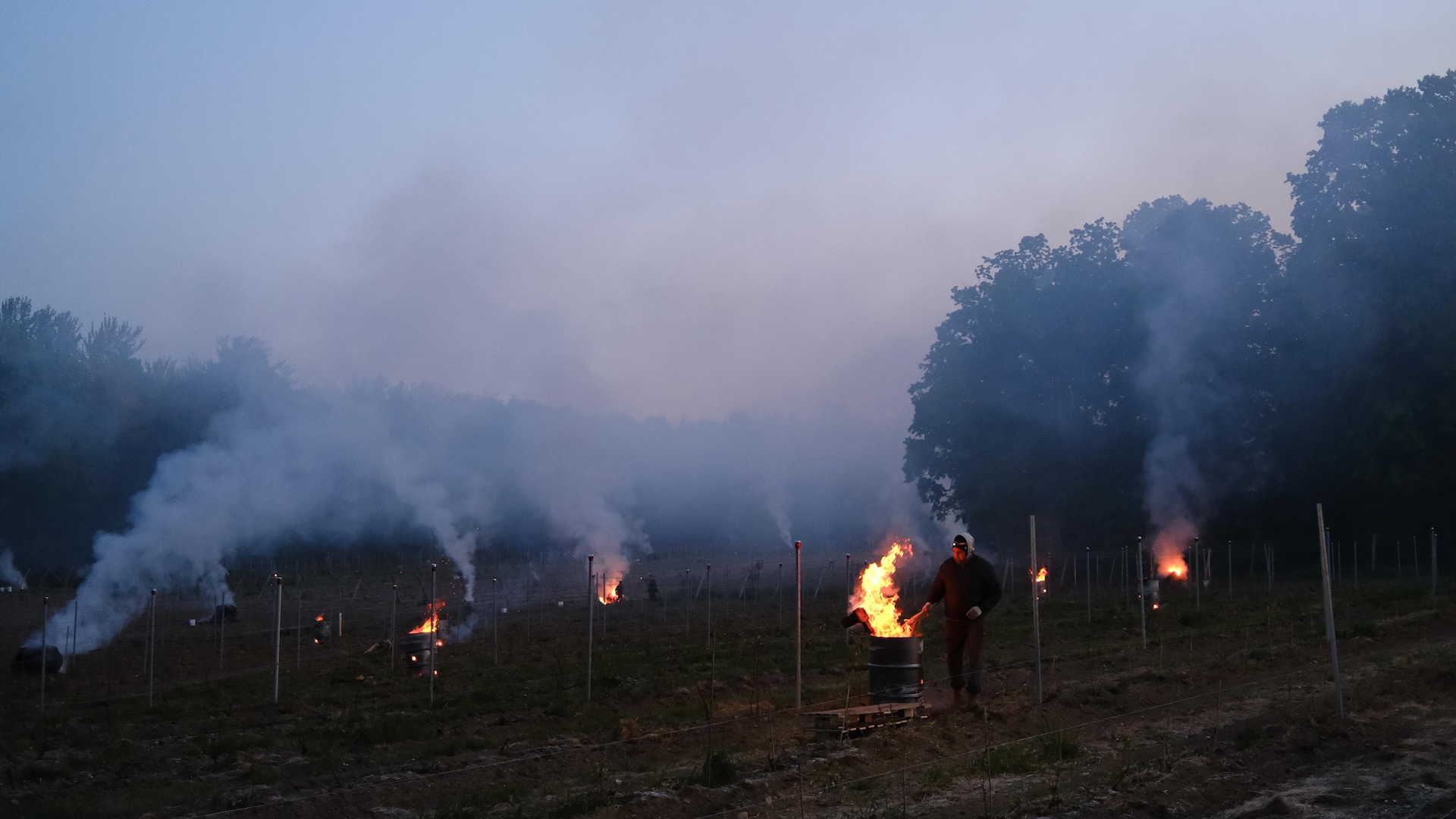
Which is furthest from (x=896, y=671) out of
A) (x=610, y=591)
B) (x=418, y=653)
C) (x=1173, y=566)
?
(x=610, y=591)

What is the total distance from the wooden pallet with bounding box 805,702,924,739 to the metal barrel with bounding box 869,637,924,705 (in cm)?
23

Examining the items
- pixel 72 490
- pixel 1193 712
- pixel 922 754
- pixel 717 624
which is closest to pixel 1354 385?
pixel 717 624

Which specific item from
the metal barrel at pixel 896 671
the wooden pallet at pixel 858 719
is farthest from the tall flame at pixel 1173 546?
the wooden pallet at pixel 858 719

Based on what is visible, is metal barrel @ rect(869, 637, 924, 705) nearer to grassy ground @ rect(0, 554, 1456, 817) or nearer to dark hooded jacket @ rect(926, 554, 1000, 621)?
grassy ground @ rect(0, 554, 1456, 817)

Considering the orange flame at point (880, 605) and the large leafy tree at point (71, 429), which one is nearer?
the orange flame at point (880, 605)

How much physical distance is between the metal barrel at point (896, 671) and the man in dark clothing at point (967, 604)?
456 millimetres

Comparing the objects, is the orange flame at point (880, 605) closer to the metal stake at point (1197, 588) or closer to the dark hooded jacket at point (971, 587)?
the dark hooded jacket at point (971, 587)

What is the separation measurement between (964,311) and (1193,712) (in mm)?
37805

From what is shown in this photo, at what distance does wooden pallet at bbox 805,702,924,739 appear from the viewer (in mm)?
11938

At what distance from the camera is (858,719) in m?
12.0

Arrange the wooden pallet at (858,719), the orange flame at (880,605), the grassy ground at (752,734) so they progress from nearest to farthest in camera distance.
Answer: the grassy ground at (752,734)
the wooden pallet at (858,719)
the orange flame at (880,605)

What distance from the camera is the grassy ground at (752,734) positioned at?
935 centimetres

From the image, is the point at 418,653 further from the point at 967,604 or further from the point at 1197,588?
the point at 1197,588

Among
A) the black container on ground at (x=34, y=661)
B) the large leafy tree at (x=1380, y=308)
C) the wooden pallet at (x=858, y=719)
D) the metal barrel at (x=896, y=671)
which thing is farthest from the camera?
the large leafy tree at (x=1380, y=308)
